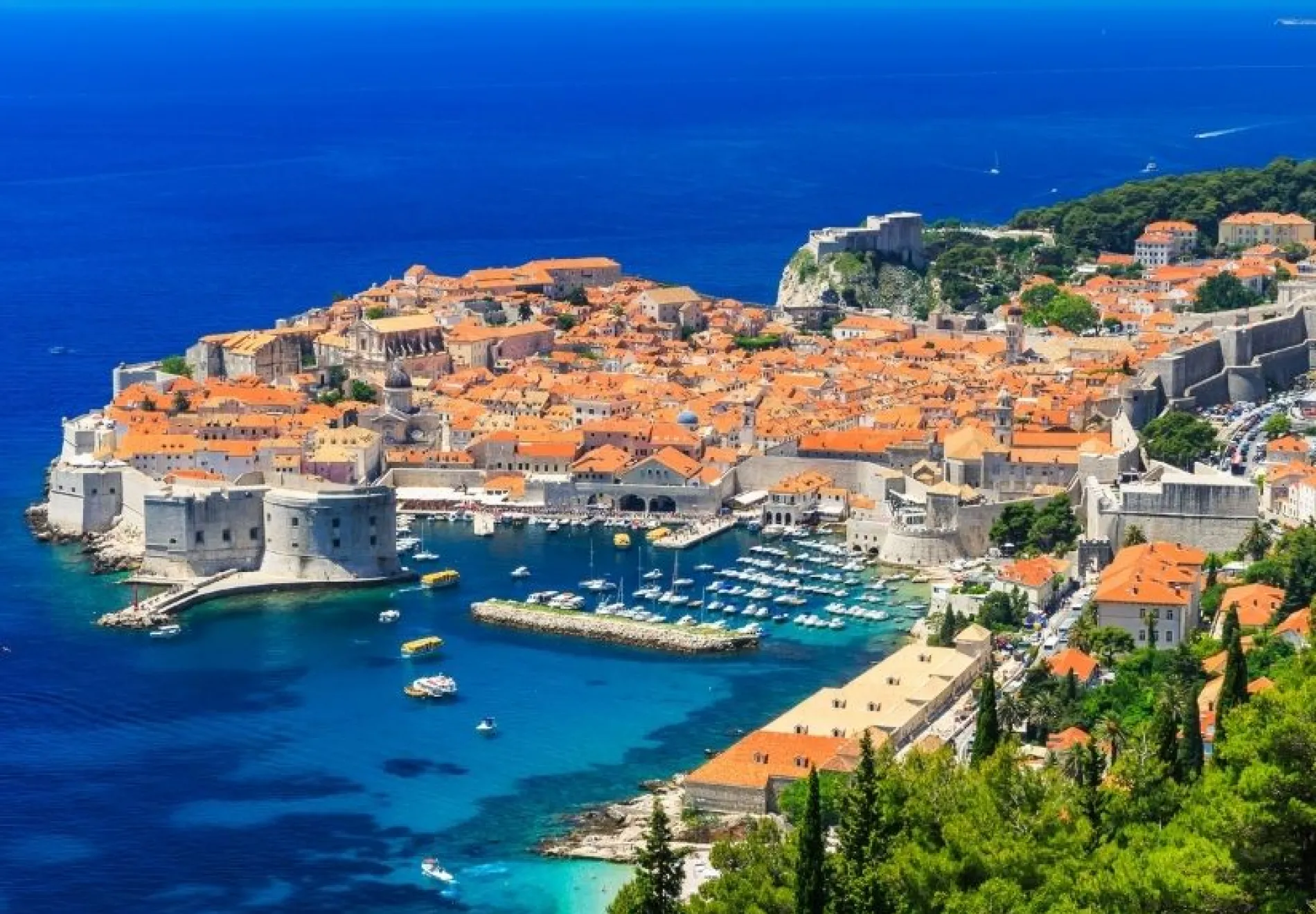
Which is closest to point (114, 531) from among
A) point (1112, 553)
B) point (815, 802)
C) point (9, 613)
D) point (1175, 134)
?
point (9, 613)

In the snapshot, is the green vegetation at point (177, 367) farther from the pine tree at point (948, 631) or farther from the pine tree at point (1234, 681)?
the pine tree at point (1234, 681)

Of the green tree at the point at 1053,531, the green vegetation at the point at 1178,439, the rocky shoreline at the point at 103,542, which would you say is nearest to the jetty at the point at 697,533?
the green tree at the point at 1053,531

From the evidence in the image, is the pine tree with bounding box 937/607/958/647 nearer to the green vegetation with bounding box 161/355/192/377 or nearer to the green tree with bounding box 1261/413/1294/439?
the green tree with bounding box 1261/413/1294/439

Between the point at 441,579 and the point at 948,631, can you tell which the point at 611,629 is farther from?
the point at 948,631

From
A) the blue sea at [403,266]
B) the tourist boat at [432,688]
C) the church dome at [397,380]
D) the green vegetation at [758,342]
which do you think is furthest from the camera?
the green vegetation at [758,342]

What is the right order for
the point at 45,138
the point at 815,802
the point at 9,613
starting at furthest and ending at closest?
1. the point at 45,138
2. the point at 9,613
3. the point at 815,802

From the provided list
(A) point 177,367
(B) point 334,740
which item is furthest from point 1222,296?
(B) point 334,740

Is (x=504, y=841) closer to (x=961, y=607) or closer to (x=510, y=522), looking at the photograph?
(x=961, y=607)
